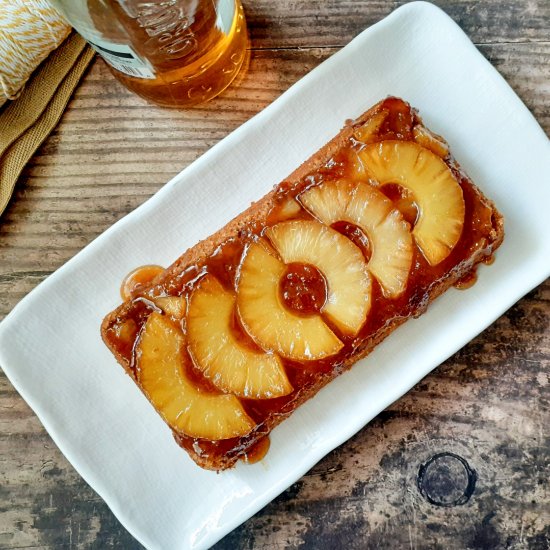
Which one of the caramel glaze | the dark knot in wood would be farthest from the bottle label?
the dark knot in wood

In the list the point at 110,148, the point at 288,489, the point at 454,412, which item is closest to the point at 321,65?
the point at 110,148

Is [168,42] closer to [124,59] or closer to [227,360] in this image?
[124,59]

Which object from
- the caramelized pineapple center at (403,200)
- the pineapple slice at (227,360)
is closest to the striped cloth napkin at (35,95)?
the pineapple slice at (227,360)

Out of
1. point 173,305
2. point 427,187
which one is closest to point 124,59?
point 173,305

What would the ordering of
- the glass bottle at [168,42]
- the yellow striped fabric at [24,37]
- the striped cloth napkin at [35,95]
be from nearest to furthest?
the glass bottle at [168,42] → the yellow striped fabric at [24,37] → the striped cloth napkin at [35,95]

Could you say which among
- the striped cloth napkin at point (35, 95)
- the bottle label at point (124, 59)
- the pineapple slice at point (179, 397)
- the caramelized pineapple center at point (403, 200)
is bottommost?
the pineapple slice at point (179, 397)

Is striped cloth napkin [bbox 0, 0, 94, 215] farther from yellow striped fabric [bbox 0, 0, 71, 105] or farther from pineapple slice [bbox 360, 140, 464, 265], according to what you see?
pineapple slice [bbox 360, 140, 464, 265]

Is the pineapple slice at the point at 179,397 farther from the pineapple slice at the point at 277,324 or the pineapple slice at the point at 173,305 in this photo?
the pineapple slice at the point at 277,324
